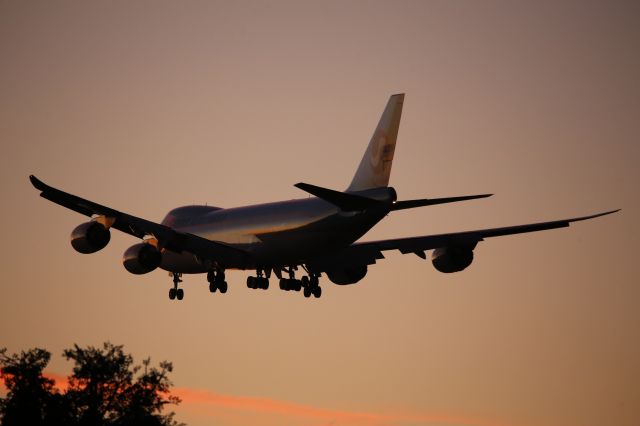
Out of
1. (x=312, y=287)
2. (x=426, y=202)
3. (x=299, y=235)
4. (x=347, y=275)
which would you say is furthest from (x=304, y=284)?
(x=426, y=202)

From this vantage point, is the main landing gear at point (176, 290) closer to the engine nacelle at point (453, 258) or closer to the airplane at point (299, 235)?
the airplane at point (299, 235)

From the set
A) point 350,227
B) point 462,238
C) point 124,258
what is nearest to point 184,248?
point 124,258

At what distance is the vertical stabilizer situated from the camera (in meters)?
70.1

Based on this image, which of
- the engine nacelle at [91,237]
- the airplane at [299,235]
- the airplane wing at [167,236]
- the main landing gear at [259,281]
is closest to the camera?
the airplane at [299,235]

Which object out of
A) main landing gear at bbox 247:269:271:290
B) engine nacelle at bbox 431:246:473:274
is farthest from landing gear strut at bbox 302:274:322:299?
engine nacelle at bbox 431:246:473:274

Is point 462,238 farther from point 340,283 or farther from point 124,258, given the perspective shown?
point 124,258

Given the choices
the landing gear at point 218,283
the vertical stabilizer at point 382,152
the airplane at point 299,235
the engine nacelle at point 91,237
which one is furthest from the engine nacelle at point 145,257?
the vertical stabilizer at point 382,152

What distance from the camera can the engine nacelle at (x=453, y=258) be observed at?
77.1 metres

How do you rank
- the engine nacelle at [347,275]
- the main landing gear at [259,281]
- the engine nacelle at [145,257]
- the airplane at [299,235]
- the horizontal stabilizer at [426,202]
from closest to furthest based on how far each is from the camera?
the horizontal stabilizer at [426,202], the airplane at [299,235], the engine nacelle at [145,257], the main landing gear at [259,281], the engine nacelle at [347,275]

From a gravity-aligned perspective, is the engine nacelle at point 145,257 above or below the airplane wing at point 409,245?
below

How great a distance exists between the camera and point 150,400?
73562 millimetres

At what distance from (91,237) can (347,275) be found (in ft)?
54.3

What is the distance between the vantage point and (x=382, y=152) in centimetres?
7050

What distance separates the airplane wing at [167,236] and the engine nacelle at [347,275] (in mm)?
8207
